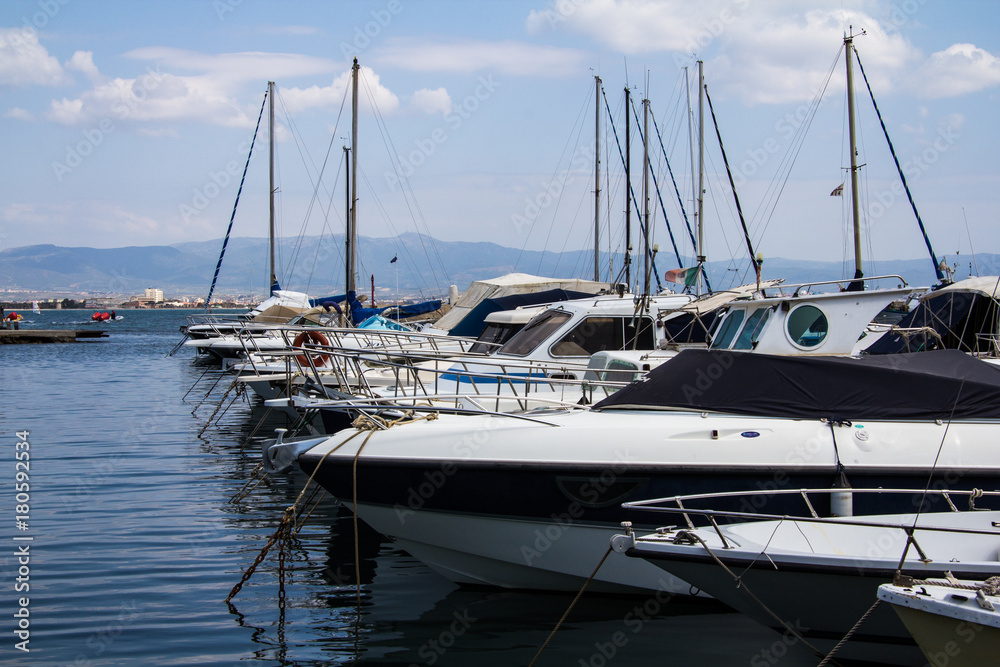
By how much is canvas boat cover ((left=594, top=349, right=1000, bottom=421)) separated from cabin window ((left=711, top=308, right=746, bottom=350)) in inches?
109

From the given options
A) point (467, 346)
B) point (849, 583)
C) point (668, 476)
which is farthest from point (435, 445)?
point (467, 346)

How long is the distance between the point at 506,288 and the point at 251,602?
52.0 ft

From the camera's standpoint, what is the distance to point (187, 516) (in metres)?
10.2

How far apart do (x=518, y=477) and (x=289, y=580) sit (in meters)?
2.79

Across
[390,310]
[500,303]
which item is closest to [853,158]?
[500,303]

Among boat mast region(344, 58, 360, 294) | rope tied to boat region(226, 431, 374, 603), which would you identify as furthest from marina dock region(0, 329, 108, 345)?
rope tied to boat region(226, 431, 374, 603)

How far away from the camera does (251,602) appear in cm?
734

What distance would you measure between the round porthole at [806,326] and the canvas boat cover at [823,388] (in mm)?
1705

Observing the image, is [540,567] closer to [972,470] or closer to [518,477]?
[518,477]

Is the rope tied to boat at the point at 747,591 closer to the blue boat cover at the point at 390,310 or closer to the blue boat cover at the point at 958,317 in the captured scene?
the blue boat cover at the point at 958,317

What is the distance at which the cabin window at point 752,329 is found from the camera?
31.2ft

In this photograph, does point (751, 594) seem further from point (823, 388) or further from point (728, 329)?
point (728, 329)

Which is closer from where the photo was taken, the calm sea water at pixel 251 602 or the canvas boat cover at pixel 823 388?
the calm sea water at pixel 251 602

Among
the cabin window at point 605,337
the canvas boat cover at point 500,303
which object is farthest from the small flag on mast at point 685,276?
the cabin window at point 605,337
